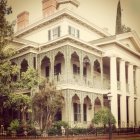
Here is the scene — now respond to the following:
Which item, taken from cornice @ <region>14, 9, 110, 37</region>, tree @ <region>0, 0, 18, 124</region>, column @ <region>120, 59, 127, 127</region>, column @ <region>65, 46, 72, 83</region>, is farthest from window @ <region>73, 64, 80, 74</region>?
tree @ <region>0, 0, 18, 124</region>

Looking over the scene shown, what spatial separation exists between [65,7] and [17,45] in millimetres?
3519

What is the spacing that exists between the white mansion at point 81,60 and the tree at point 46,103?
168 cm

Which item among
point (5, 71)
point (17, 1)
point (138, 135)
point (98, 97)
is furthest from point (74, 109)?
point (17, 1)

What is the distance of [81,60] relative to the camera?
1603cm

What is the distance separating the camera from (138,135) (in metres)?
14.7

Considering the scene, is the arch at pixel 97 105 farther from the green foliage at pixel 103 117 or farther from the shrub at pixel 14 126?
the shrub at pixel 14 126

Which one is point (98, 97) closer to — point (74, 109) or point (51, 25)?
point (74, 109)

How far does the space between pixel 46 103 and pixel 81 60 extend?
349 centimetres

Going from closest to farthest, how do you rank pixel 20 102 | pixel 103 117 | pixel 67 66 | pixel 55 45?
pixel 20 102 → pixel 103 117 → pixel 67 66 → pixel 55 45

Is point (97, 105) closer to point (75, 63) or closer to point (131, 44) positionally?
point (75, 63)

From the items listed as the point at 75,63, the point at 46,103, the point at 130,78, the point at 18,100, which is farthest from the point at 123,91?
the point at 18,100

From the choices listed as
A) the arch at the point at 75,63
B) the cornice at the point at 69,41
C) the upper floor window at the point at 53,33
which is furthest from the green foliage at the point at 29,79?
the upper floor window at the point at 53,33

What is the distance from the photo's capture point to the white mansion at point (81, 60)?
15.6 metres

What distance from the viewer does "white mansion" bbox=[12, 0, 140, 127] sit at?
15.6 meters
